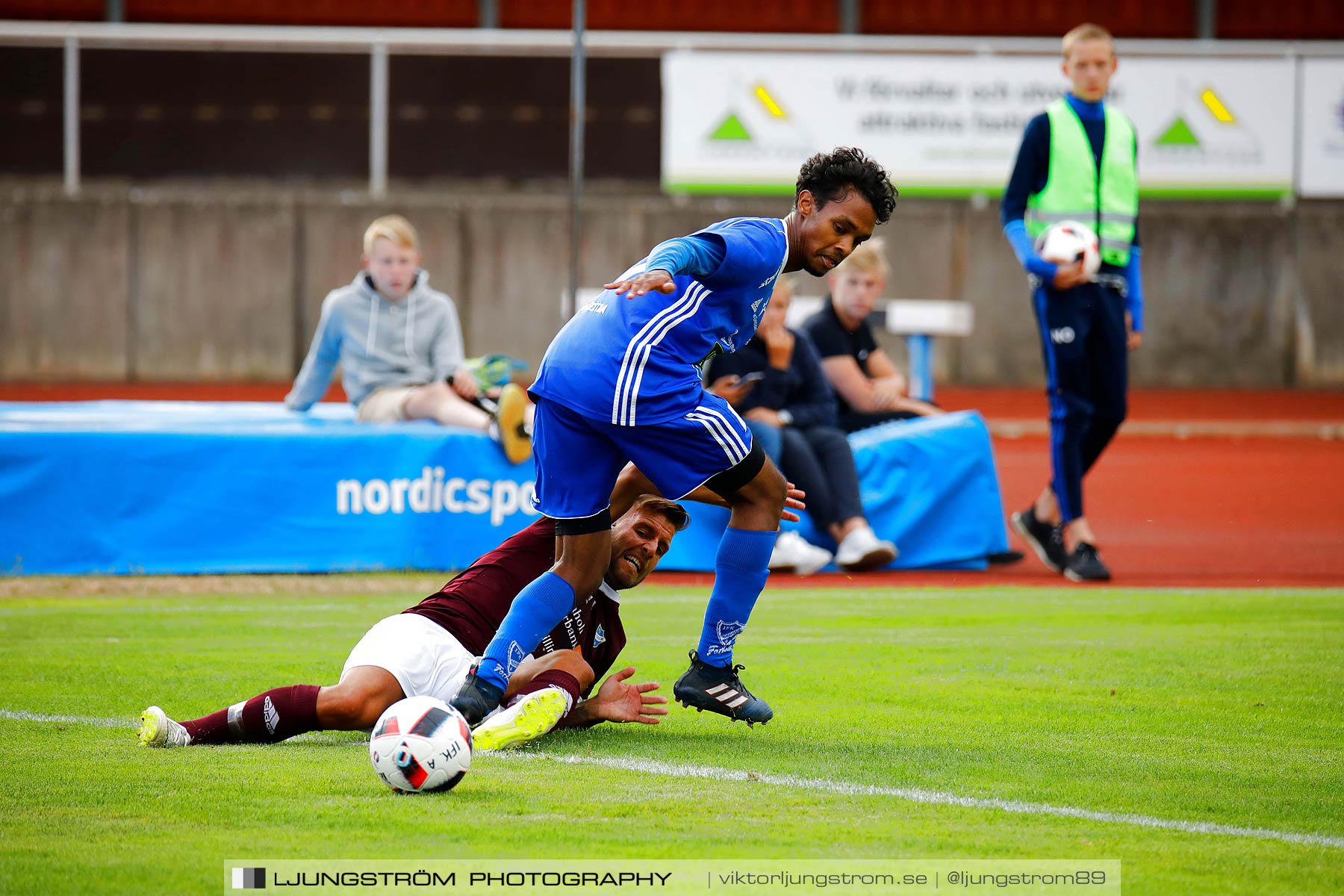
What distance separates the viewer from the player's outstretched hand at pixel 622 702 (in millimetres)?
4737

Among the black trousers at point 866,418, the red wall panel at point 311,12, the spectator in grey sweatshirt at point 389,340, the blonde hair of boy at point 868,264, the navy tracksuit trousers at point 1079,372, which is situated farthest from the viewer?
the red wall panel at point 311,12

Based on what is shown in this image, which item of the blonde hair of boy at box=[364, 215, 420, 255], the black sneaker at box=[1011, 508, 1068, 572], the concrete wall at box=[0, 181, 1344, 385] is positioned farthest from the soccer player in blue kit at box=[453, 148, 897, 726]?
the concrete wall at box=[0, 181, 1344, 385]

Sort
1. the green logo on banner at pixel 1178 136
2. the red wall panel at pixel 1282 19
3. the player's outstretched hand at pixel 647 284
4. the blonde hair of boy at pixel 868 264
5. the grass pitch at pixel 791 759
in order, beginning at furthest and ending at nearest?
the red wall panel at pixel 1282 19 < the green logo on banner at pixel 1178 136 < the blonde hair of boy at pixel 868 264 < the player's outstretched hand at pixel 647 284 < the grass pitch at pixel 791 759

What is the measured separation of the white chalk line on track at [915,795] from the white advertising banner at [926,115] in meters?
14.3

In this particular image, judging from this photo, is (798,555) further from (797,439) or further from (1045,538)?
(1045,538)

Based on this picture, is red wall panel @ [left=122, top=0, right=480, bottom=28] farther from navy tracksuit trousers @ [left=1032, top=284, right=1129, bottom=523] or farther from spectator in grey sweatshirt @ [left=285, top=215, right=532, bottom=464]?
navy tracksuit trousers @ [left=1032, top=284, right=1129, bottom=523]

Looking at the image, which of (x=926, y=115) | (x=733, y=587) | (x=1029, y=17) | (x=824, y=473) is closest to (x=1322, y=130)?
(x=926, y=115)

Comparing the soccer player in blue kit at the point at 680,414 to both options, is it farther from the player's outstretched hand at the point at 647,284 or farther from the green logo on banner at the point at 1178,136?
the green logo on banner at the point at 1178,136

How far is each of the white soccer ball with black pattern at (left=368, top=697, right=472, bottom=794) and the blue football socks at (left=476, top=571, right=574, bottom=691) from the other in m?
0.44

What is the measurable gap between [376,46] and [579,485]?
15500 mm

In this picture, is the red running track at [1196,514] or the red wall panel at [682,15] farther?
the red wall panel at [682,15]

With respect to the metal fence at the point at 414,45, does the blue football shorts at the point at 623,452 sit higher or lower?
lower

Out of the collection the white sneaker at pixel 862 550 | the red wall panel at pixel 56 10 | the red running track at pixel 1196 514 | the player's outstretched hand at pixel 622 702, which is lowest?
the red running track at pixel 1196 514

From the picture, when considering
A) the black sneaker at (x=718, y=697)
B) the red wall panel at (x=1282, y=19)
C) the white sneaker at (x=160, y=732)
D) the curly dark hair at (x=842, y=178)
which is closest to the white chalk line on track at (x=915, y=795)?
the black sneaker at (x=718, y=697)
